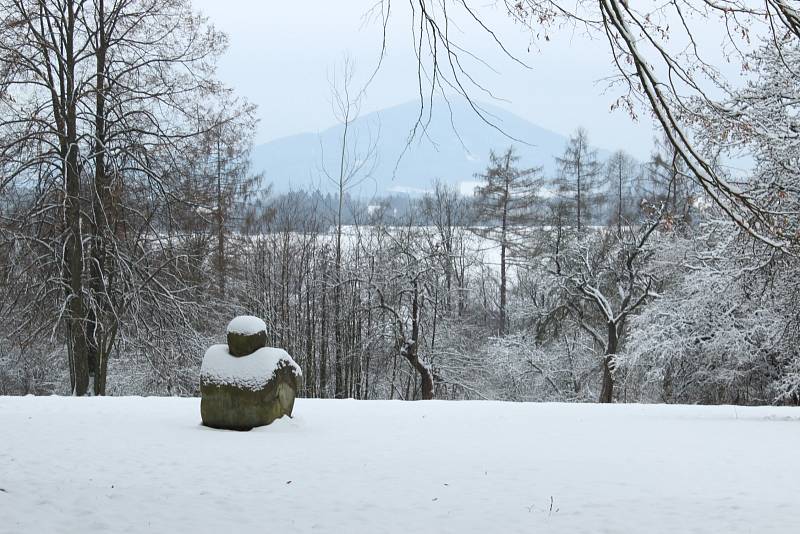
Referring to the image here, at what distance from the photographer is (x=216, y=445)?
→ 8141mm

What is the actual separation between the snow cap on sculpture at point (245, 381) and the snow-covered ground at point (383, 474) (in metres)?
0.28

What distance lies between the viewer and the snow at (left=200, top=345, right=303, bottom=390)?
368 inches

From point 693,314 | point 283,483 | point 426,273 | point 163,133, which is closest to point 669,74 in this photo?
point 283,483

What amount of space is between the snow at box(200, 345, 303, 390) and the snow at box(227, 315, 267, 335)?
286 millimetres

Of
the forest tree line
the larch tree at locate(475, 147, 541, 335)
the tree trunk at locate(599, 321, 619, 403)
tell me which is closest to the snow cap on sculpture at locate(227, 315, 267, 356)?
the forest tree line

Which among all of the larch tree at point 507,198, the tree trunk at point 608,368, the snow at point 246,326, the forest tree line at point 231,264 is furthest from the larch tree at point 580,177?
the snow at point 246,326

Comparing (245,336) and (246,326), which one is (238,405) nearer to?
(245,336)

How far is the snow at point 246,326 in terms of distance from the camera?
973 centimetres

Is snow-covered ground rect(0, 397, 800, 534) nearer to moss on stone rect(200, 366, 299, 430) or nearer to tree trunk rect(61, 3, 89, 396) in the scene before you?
moss on stone rect(200, 366, 299, 430)

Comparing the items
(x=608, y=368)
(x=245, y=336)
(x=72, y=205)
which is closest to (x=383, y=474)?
(x=245, y=336)

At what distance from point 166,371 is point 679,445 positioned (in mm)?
9951

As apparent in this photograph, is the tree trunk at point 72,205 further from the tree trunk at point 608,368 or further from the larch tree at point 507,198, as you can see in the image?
the larch tree at point 507,198

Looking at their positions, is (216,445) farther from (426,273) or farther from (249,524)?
(426,273)

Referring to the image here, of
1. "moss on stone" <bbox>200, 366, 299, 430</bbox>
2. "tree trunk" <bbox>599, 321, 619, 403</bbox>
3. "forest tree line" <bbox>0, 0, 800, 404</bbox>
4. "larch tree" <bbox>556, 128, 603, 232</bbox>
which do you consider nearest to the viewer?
"moss on stone" <bbox>200, 366, 299, 430</bbox>
